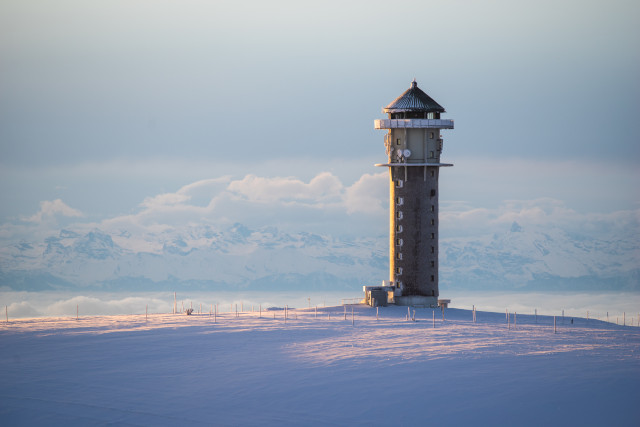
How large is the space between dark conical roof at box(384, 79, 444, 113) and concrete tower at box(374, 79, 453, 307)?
106mm

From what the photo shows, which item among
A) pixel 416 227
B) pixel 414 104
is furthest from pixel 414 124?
pixel 416 227

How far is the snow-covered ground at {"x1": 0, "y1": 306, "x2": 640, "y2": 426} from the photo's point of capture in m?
52.0

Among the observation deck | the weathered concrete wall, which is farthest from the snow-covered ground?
the observation deck

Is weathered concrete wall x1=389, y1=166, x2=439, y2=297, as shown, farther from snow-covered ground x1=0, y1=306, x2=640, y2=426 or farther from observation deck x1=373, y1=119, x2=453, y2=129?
snow-covered ground x1=0, y1=306, x2=640, y2=426

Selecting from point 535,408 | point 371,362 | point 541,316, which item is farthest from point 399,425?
point 541,316

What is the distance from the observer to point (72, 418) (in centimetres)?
5381

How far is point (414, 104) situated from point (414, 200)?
10.4 meters

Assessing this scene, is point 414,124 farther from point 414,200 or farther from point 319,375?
point 319,375

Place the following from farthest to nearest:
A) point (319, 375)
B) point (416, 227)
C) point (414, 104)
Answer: point (414, 104), point (416, 227), point (319, 375)

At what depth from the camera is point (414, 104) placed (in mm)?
95812

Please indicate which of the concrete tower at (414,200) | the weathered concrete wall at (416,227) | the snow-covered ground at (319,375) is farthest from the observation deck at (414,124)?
the snow-covered ground at (319,375)

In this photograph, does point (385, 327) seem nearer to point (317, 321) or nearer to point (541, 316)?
point (317, 321)

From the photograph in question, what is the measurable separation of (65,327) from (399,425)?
42229 mm

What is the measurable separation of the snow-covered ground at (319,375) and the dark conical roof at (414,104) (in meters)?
25.3
